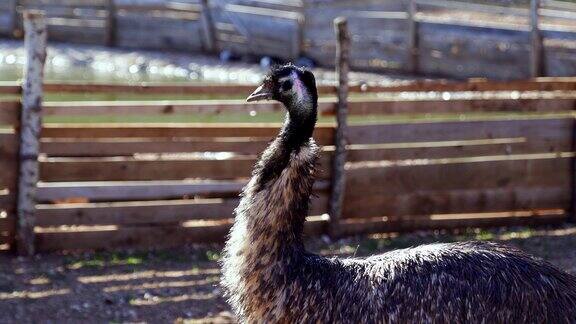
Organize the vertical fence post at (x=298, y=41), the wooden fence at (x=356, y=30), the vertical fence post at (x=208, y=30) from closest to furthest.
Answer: the wooden fence at (x=356, y=30) < the vertical fence post at (x=298, y=41) < the vertical fence post at (x=208, y=30)

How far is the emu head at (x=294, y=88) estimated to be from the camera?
15.0 feet

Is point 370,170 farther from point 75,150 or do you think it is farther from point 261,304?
point 261,304

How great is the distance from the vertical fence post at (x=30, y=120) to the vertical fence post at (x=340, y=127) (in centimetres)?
206

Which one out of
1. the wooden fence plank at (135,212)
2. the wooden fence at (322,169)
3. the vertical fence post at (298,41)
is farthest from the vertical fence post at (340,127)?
the vertical fence post at (298,41)

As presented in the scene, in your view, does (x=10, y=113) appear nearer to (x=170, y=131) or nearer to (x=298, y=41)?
(x=170, y=131)

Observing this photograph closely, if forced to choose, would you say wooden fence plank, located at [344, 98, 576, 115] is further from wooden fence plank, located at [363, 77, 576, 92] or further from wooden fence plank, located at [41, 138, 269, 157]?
wooden fence plank, located at [41, 138, 269, 157]

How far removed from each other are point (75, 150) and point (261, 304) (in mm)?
3439

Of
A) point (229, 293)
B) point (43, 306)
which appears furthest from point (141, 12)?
point (229, 293)

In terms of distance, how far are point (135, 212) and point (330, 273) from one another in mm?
3477

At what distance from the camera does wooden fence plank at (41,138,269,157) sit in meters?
7.65

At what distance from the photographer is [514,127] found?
8766 mm

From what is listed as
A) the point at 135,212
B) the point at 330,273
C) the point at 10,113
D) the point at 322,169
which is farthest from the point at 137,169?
the point at 330,273

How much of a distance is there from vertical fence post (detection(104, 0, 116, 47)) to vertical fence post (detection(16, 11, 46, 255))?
1301cm

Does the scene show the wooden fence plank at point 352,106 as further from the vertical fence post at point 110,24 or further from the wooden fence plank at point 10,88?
the vertical fence post at point 110,24
